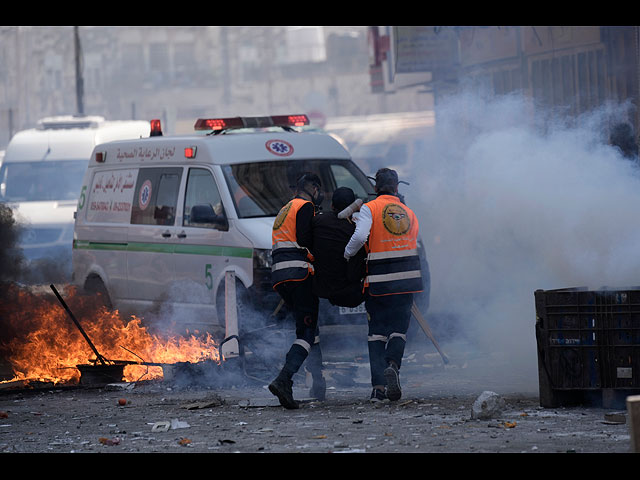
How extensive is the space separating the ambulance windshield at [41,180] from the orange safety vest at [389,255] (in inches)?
455

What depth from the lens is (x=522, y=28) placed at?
20703mm

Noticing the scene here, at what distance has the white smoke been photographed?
911cm

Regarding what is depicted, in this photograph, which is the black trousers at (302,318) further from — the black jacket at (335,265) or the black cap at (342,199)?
the black cap at (342,199)

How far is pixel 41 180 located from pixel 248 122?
8.27 meters

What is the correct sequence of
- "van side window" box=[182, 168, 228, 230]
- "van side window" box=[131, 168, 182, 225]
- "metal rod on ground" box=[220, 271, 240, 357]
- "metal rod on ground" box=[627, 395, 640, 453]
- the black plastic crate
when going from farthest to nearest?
1. "van side window" box=[131, 168, 182, 225]
2. "van side window" box=[182, 168, 228, 230]
3. "metal rod on ground" box=[220, 271, 240, 357]
4. the black plastic crate
5. "metal rod on ground" box=[627, 395, 640, 453]

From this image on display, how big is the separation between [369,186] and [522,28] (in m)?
10.4

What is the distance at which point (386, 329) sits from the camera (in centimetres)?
872

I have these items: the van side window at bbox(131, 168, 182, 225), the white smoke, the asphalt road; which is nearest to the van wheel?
the van side window at bbox(131, 168, 182, 225)

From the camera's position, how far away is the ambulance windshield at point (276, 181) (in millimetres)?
10688

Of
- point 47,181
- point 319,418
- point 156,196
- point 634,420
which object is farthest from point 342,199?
point 47,181

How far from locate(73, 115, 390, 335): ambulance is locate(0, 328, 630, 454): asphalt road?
942 millimetres

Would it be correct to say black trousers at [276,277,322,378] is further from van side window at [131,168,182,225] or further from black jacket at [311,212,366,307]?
van side window at [131,168,182,225]
